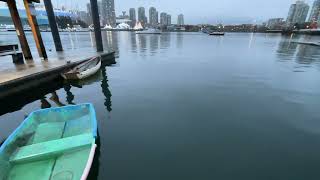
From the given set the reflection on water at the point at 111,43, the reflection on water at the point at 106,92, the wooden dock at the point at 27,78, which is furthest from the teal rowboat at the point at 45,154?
the reflection on water at the point at 111,43

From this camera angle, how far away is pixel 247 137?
8633 millimetres

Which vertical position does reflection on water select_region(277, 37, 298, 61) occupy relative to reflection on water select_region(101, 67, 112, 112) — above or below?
below

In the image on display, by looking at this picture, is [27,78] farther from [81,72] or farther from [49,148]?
[49,148]

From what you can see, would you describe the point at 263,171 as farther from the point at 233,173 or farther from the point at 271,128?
the point at 271,128

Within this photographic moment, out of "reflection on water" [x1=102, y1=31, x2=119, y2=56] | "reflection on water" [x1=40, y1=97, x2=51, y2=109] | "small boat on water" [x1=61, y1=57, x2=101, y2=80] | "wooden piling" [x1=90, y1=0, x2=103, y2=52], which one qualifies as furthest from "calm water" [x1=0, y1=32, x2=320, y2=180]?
"reflection on water" [x1=102, y1=31, x2=119, y2=56]

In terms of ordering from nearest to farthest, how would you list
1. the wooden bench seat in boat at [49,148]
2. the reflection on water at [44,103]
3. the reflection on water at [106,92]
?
the wooden bench seat in boat at [49,148] → the reflection on water at [106,92] → the reflection on water at [44,103]

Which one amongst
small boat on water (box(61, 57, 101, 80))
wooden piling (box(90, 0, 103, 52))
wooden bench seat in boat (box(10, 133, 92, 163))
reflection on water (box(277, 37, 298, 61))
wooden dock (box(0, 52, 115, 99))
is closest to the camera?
wooden bench seat in boat (box(10, 133, 92, 163))

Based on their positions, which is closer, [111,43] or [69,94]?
[69,94]

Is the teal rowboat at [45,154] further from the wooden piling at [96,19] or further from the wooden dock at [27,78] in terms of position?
the wooden piling at [96,19]

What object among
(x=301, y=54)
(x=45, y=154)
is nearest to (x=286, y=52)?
(x=301, y=54)

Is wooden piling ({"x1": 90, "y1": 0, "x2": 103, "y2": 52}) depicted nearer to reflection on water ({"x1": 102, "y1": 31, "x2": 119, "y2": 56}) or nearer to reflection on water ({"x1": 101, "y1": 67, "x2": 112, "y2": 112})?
reflection on water ({"x1": 102, "y1": 31, "x2": 119, "y2": 56})

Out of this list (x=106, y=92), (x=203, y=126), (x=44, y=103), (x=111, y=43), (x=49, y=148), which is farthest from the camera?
(x=111, y=43)

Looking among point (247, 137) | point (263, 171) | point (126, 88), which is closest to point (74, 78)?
point (126, 88)

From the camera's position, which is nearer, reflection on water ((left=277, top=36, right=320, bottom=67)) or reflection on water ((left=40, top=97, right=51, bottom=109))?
reflection on water ((left=40, top=97, right=51, bottom=109))
